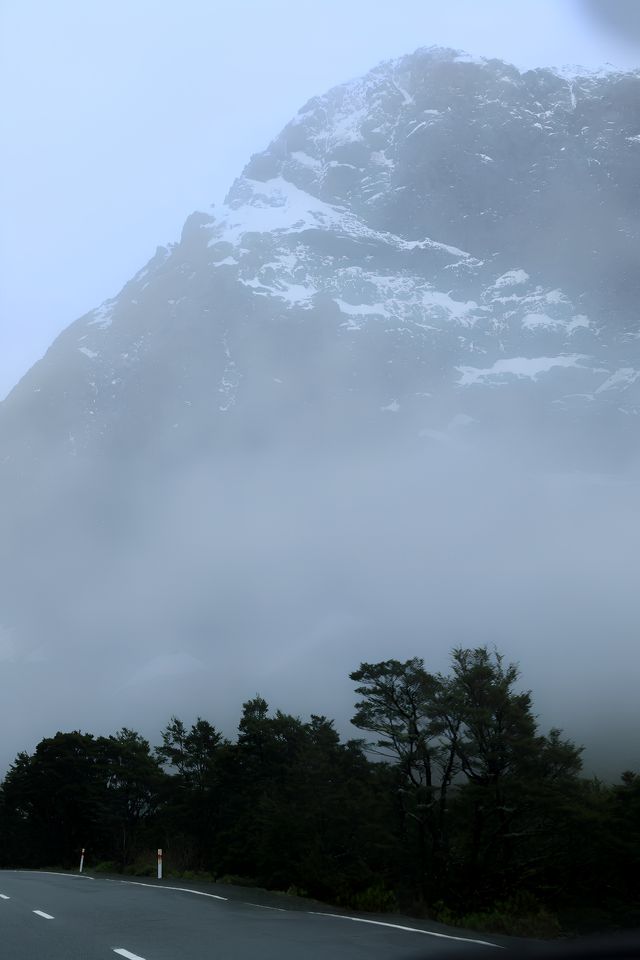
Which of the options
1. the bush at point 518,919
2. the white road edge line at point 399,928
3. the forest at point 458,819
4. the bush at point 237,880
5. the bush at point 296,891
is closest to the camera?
the white road edge line at point 399,928

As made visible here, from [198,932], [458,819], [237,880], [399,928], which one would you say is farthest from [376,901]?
[237,880]

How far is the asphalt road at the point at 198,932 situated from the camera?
9.44 meters

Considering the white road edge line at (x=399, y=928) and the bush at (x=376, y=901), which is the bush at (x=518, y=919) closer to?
the bush at (x=376, y=901)

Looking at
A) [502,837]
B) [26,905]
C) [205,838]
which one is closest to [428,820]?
[502,837]

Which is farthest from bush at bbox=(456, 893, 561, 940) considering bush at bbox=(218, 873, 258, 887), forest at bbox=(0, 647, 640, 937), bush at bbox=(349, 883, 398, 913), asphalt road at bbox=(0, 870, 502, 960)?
bush at bbox=(218, 873, 258, 887)

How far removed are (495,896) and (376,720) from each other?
375 centimetres

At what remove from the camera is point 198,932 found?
11.5 metres

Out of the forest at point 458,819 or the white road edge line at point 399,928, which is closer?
the white road edge line at point 399,928

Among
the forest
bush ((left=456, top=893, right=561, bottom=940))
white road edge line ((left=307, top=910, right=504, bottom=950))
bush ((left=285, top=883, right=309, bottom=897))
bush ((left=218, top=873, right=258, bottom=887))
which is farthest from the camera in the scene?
bush ((left=218, top=873, right=258, bottom=887))

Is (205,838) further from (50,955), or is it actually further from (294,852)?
(50,955)

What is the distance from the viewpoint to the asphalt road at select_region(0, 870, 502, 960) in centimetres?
944

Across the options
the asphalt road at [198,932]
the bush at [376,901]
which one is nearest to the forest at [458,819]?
the bush at [376,901]

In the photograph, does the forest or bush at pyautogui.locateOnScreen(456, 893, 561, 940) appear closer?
bush at pyautogui.locateOnScreen(456, 893, 561, 940)

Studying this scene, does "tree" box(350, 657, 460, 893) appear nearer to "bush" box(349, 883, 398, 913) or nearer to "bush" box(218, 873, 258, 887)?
"bush" box(349, 883, 398, 913)
